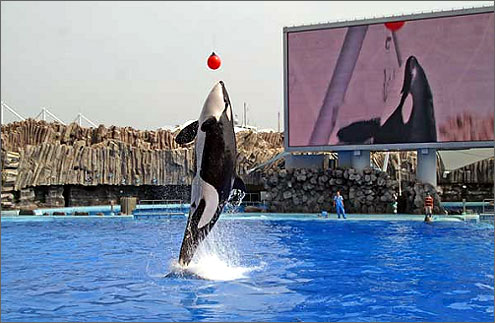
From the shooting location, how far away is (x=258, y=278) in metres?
6.84

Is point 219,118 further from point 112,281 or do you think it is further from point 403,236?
point 403,236

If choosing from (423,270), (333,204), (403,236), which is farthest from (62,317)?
(333,204)

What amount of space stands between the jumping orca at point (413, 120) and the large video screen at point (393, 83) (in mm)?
30

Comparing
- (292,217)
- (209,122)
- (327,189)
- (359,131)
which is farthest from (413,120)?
(209,122)

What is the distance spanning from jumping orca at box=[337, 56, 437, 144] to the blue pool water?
5.94 meters

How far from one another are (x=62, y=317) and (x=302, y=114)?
49.0 ft

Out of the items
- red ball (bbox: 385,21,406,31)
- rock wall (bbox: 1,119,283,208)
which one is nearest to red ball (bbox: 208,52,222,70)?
red ball (bbox: 385,21,406,31)

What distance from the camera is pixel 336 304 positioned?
558 centimetres

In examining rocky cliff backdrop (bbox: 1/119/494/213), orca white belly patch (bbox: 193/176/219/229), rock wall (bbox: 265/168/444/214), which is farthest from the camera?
rocky cliff backdrop (bbox: 1/119/494/213)

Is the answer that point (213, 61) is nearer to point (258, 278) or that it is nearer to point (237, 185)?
point (237, 185)

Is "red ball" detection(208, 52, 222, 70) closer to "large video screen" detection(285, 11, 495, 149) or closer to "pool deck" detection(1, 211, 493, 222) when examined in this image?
"pool deck" detection(1, 211, 493, 222)

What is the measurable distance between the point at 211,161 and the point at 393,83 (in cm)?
1399

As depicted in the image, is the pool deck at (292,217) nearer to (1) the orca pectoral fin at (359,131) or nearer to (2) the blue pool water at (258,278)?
(1) the orca pectoral fin at (359,131)

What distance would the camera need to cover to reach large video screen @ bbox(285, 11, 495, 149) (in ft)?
57.1
